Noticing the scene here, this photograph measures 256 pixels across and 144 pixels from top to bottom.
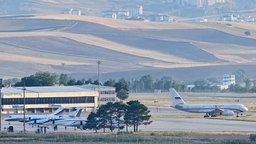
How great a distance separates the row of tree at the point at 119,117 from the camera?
74.2 metres

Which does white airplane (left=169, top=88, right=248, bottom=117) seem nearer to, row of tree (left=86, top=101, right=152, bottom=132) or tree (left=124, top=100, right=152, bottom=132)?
row of tree (left=86, top=101, right=152, bottom=132)

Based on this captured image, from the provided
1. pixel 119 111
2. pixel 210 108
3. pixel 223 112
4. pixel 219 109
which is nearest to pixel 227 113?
pixel 223 112

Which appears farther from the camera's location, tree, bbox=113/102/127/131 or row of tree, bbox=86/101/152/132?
tree, bbox=113/102/127/131

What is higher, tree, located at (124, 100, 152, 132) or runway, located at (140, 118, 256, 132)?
tree, located at (124, 100, 152, 132)

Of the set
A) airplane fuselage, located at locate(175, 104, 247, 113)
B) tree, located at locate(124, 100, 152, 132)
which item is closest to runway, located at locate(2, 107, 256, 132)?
tree, located at locate(124, 100, 152, 132)

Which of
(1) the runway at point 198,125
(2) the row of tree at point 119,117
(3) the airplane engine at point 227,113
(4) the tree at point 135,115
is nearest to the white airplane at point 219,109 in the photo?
(3) the airplane engine at point 227,113

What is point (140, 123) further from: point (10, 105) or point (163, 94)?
point (163, 94)

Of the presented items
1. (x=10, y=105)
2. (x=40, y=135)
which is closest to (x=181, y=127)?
(x=40, y=135)

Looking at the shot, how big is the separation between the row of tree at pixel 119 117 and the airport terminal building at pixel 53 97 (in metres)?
19.0

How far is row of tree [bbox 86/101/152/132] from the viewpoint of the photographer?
243ft

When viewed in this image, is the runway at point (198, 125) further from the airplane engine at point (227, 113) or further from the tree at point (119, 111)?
the airplane engine at point (227, 113)

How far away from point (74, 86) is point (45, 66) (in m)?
80.0

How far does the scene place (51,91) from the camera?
99.1 m

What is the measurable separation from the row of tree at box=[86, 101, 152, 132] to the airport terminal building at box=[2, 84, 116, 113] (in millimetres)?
19002
